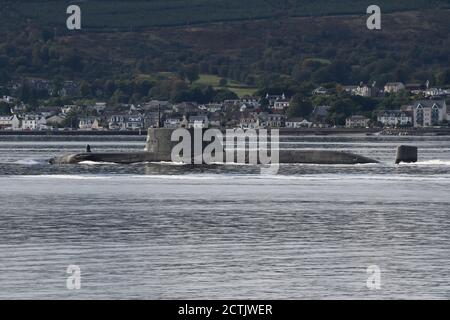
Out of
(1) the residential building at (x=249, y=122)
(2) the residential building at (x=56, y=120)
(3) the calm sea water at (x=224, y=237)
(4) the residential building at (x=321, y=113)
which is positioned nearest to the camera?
(3) the calm sea water at (x=224, y=237)

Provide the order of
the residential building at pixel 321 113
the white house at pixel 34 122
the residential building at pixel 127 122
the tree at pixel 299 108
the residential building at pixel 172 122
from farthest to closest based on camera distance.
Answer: the tree at pixel 299 108
the residential building at pixel 127 122
the residential building at pixel 321 113
the white house at pixel 34 122
the residential building at pixel 172 122

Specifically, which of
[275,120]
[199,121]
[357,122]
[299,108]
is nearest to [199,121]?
[199,121]

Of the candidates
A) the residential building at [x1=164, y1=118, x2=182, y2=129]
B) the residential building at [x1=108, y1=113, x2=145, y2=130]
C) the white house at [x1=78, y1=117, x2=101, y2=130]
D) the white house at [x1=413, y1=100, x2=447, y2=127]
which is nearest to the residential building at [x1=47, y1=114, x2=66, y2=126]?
the white house at [x1=78, y1=117, x2=101, y2=130]

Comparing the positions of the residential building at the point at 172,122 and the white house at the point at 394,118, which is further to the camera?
the residential building at the point at 172,122

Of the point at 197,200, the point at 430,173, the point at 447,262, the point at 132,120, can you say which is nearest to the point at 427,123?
the point at 132,120

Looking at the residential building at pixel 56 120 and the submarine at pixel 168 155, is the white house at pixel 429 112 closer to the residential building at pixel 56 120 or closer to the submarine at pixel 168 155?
the residential building at pixel 56 120

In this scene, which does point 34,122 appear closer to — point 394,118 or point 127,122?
point 127,122

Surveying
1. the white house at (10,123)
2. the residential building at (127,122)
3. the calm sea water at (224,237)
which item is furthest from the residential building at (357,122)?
the calm sea water at (224,237)
